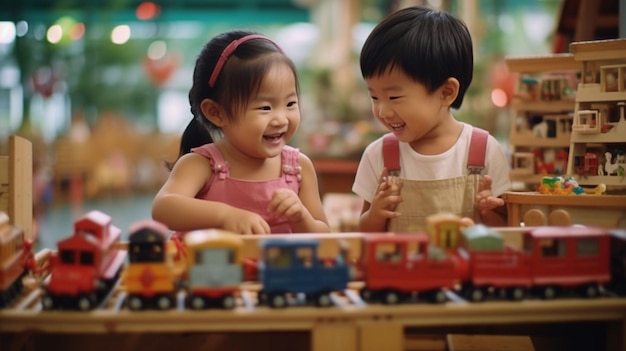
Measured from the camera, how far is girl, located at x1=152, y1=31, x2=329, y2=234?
6.70 feet

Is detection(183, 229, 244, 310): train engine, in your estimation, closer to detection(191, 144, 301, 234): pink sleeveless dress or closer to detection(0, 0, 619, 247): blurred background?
detection(191, 144, 301, 234): pink sleeveless dress

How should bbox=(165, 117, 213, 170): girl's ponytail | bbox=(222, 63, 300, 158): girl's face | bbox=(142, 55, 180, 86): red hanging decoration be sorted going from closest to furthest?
bbox=(222, 63, 300, 158): girl's face → bbox=(165, 117, 213, 170): girl's ponytail → bbox=(142, 55, 180, 86): red hanging decoration

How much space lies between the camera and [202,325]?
146 cm

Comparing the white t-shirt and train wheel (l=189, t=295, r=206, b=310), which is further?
the white t-shirt

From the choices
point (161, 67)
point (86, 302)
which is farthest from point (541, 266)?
point (161, 67)

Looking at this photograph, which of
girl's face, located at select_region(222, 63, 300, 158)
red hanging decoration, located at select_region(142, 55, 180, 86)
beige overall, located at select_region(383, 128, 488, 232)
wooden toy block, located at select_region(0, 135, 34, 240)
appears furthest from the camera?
red hanging decoration, located at select_region(142, 55, 180, 86)

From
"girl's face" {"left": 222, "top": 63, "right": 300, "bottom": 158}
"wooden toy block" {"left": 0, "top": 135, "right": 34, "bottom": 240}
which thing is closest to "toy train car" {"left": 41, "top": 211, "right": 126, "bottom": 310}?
"wooden toy block" {"left": 0, "top": 135, "right": 34, "bottom": 240}

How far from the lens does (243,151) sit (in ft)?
7.34

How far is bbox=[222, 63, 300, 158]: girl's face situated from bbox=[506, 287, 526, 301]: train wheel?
0.84 metres

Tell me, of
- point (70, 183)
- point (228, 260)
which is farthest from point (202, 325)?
point (70, 183)

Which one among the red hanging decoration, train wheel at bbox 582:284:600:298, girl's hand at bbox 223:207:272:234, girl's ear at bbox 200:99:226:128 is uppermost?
the red hanging decoration

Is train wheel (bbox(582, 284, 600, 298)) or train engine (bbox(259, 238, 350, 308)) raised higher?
train engine (bbox(259, 238, 350, 308))

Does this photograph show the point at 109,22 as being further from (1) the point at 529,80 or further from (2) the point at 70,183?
(1) the point at 529,80

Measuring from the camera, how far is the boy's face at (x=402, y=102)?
6.97 ft
